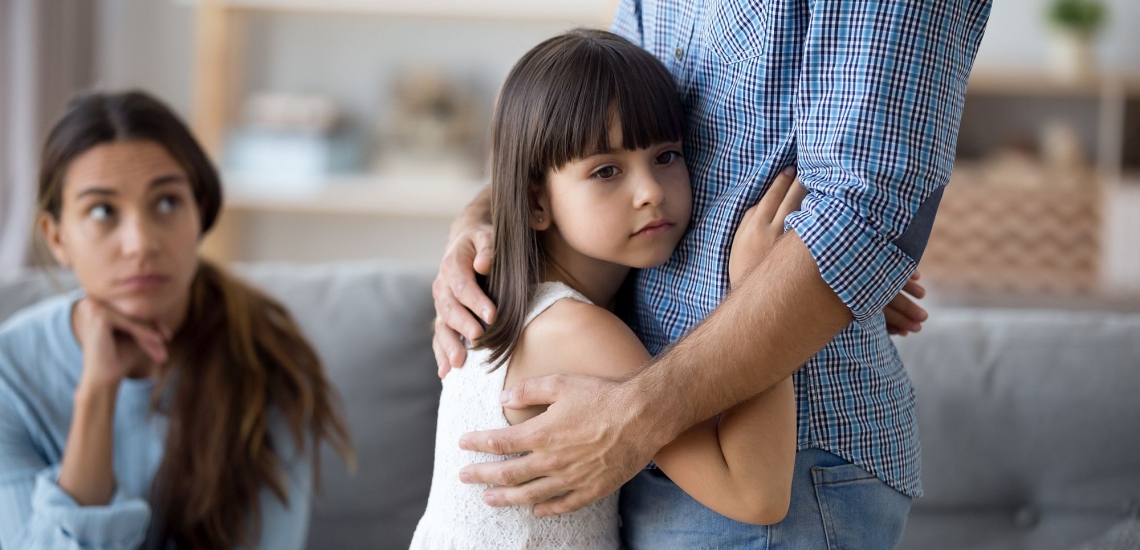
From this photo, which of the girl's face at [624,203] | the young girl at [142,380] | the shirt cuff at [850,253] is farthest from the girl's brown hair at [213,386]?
the shirt cuff at [850,253]

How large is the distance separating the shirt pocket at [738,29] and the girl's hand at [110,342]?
1081 millimetres

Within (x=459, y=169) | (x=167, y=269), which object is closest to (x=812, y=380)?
(x=167, y=269)

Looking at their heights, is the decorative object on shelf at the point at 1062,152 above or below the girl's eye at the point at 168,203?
below

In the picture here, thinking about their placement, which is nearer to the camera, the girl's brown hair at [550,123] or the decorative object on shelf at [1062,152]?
the girl's brown hair at [550,123]

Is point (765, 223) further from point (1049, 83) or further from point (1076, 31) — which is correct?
point (1076, 31)

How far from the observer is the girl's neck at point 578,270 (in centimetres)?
108

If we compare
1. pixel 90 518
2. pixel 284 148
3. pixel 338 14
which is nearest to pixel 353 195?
pixel 284 148

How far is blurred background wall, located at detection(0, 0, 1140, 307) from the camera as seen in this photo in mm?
3738

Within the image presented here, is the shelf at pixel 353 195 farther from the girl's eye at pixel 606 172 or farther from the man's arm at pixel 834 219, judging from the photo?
the man's arm at pixel 834 219

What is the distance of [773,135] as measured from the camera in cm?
95

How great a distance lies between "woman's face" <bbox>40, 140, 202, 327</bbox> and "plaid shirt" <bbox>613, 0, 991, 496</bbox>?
0.88 meters

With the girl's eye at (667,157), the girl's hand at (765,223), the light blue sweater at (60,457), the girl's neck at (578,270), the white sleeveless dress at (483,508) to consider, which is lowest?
the light blue sweater at (60,457)

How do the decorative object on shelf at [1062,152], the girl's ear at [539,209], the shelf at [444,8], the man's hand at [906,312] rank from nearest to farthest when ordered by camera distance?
the girl's ear at [539,209]
the man's hand at [906,312]
the shelf at [444,8]
the decorative object on shelf at [1062,152]

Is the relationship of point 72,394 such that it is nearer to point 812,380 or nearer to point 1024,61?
point 812,380
